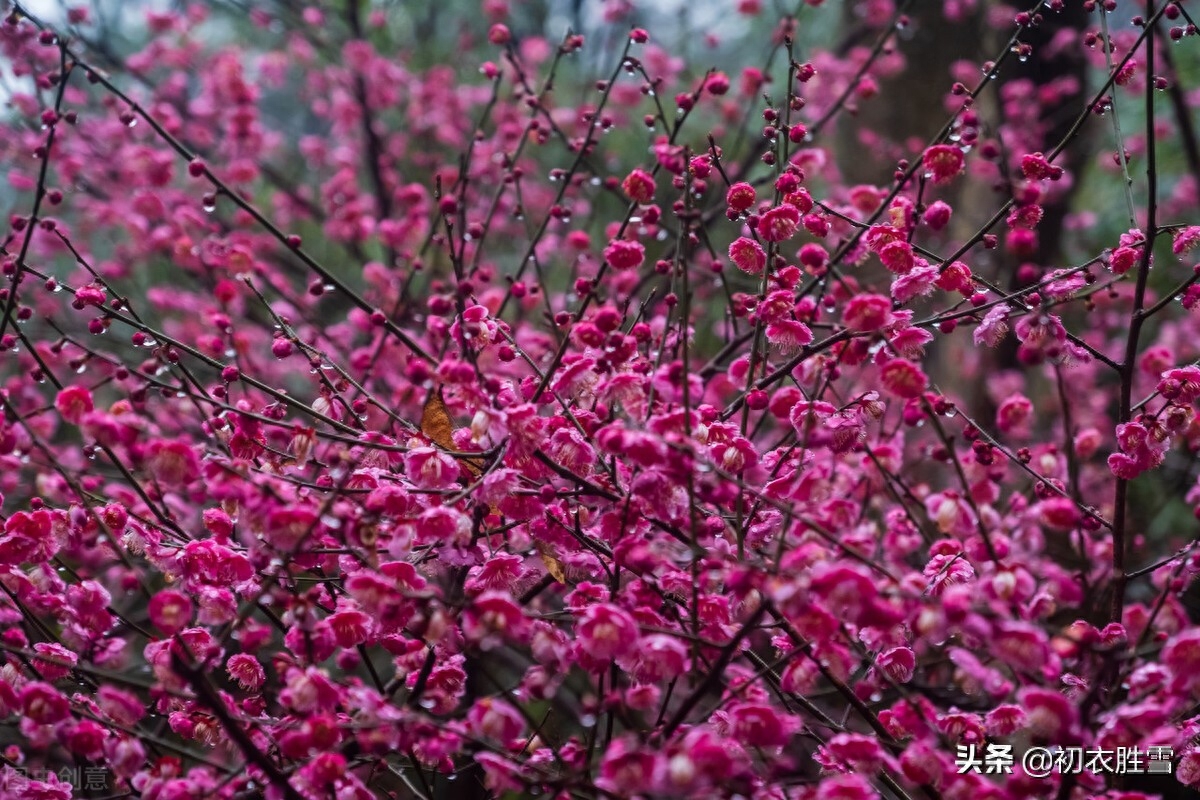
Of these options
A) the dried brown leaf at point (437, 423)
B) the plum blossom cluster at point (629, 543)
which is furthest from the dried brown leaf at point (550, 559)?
the dried brown leaf at point (437, 423)

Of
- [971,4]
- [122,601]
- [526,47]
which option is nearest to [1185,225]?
[971,4]

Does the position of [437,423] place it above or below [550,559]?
above

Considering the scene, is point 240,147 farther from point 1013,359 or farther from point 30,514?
point 1013,359

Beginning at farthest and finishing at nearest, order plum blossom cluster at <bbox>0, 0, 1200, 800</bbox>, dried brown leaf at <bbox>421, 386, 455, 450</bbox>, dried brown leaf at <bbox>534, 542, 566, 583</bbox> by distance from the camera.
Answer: dried brown leaf at <bbox>421, 386, 455, 450</bbox>, dried brown leaf at <bbox>534, 542, 566, 583</bbox>, plum blossom cluster at <bbox>0, 0, 1200, 800</bbox>

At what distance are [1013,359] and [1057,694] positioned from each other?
382 cm

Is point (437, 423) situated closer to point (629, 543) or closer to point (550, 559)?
point (550, 559)

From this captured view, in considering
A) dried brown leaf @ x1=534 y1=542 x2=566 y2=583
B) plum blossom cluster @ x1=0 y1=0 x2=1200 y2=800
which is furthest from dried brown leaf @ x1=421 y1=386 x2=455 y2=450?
dried brown leaf @ x1=534 y1=542 x2=566 y2=583

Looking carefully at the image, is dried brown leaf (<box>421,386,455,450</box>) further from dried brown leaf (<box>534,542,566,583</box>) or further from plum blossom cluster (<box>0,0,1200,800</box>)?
dried brown leaf (<box>534,542,566,583</box>)

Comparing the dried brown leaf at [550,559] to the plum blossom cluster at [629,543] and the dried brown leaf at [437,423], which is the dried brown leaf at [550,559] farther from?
the dried brown leaf at [437,423]

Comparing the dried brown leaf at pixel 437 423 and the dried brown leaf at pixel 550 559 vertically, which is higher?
the dried brown leaf at pixel 437 423

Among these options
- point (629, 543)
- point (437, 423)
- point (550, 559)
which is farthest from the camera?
point (437, 423)

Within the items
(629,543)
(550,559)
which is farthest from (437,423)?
(629,543)

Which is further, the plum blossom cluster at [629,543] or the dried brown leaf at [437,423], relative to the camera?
the dried brown leaf at [437,423]

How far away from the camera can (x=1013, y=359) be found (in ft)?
16.1
